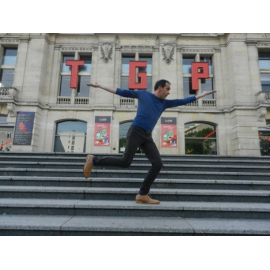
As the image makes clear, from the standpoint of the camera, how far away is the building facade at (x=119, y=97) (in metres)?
13.0

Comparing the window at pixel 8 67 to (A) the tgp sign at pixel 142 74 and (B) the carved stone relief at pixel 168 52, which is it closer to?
(A) the tgp sign at pixel 142 74

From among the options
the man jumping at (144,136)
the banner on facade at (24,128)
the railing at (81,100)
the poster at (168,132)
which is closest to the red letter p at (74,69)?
the railing at (81,100)

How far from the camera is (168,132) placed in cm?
1323

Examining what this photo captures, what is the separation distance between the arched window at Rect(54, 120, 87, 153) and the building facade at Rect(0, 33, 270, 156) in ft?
0.24

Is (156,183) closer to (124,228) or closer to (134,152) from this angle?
(134,152)

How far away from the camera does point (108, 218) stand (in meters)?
2.92

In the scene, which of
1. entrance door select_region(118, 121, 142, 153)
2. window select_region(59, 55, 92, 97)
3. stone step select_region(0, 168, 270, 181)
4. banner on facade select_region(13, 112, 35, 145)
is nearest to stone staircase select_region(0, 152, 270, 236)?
stone step select_region(0, 168, 270, 181)

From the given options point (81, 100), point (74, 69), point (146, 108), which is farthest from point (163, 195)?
point (74, 69)

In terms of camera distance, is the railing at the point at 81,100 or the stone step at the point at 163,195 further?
the railing at the point at 81,100

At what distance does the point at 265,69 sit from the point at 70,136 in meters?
15.3

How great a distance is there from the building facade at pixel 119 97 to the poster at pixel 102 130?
0.23 ft

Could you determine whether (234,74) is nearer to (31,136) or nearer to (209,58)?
(209,58)

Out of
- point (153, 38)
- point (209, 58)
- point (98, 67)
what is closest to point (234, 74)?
point (209, 58)

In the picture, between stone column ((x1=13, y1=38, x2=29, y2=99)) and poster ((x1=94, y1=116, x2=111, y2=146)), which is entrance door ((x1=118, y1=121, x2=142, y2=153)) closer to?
poster ((x1=94, y1=116, x2=111, y2=146))
